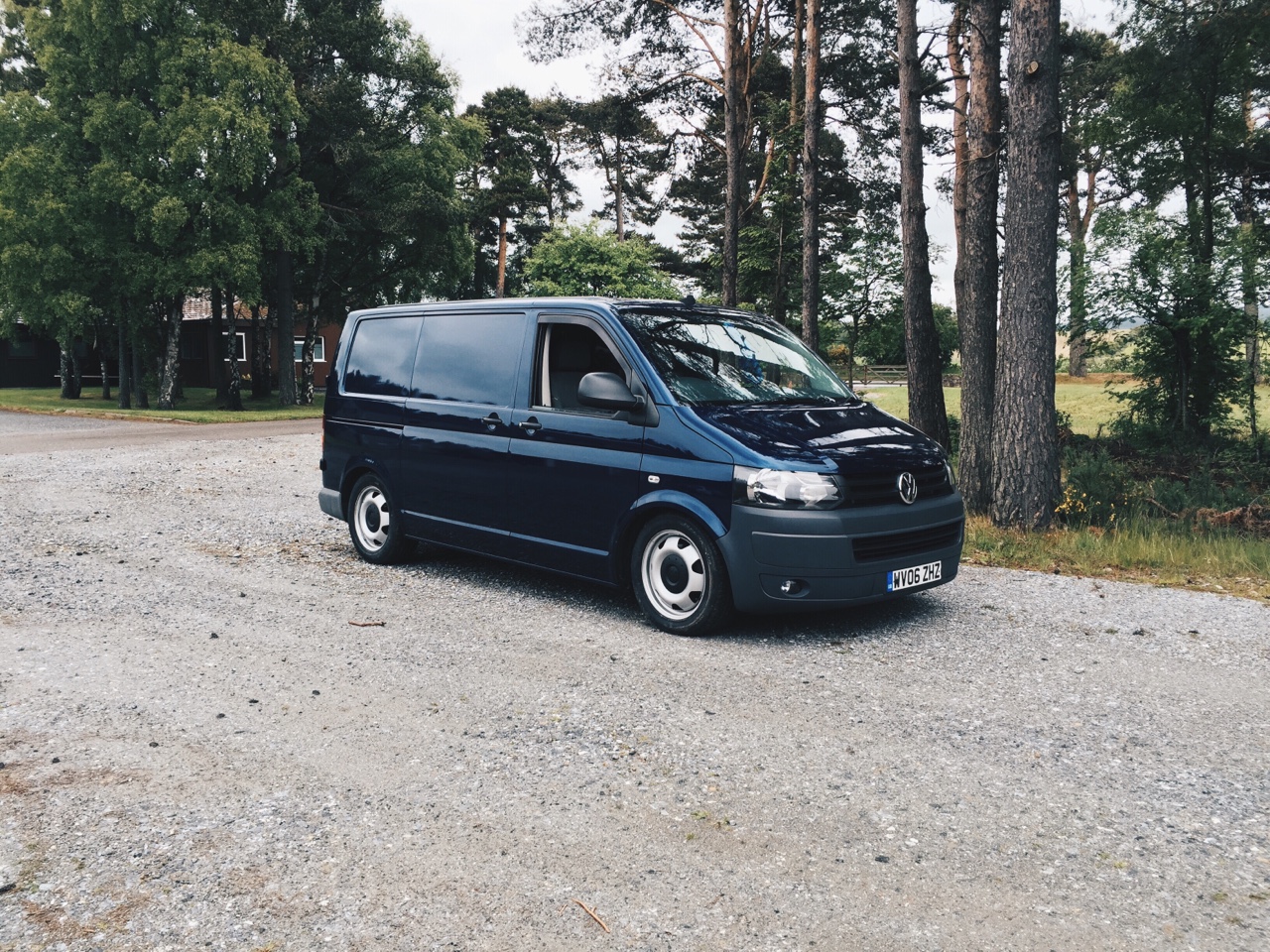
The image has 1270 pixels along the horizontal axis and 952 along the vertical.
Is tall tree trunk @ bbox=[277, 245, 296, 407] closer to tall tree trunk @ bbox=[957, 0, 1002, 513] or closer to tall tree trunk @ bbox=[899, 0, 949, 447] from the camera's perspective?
tall tree trunk @ bbox=[899, 0, 949, 447]

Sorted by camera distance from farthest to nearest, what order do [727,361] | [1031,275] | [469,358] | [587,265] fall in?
[587,265] < [1031,275] < [469,358] < [727,361]

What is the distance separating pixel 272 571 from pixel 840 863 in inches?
237

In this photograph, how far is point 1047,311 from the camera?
394 inches

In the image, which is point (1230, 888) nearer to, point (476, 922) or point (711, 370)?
point (476, 922)

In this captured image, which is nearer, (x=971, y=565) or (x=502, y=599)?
(x=502, y=599)

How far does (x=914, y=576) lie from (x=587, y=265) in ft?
116

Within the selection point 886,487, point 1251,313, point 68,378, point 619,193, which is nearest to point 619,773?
point 886,487

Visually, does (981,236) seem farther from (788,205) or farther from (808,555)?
(788,205)

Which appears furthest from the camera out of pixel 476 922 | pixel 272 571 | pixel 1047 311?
pixel 1047 311

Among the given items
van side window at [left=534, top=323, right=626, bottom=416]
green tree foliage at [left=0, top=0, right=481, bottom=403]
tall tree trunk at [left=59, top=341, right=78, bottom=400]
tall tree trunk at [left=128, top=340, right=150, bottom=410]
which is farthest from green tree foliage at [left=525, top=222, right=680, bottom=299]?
van side window at [left=534, top=323, right=626, bottom=416]

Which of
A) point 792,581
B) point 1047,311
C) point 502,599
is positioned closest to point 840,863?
point 792,581

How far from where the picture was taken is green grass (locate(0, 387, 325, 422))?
1202 inches

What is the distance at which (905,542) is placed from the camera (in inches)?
244

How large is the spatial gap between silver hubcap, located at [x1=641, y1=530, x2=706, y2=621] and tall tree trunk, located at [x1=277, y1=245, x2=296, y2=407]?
33.1 meters
